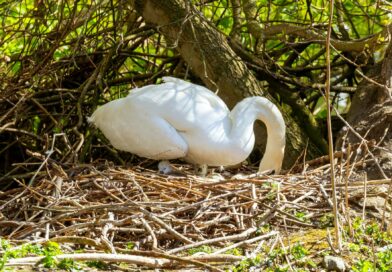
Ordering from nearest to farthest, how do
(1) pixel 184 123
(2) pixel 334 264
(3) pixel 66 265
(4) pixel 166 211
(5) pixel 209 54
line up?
(3) pixel 66 265, (2) pixel 334 264, (4) pixel 166 211, (1) pixel 184 123, (5) pixel 209 54

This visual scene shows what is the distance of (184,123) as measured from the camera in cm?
557

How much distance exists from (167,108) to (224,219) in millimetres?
1146

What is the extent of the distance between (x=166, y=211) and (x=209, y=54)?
5.52ft

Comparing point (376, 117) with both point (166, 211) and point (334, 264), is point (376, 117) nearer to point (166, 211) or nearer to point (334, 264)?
point (166, 211)

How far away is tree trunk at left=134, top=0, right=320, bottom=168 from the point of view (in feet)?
20.0

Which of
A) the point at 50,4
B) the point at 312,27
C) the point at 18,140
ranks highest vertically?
the point at 50,4

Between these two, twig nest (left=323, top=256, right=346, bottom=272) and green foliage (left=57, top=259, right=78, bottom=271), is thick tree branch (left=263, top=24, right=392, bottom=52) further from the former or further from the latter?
green foliage (left=57, top=259, right=78, bottom=271)

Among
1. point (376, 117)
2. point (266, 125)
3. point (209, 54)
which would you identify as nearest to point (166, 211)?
point (266, 125)

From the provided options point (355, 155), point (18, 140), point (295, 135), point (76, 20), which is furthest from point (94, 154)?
point (355, 155)

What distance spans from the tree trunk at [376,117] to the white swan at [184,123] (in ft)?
2.05

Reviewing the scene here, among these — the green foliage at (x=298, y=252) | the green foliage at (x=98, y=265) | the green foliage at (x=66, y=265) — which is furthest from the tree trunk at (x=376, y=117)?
the green foliage at (x=66, y=265)

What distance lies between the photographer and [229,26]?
7625 mm

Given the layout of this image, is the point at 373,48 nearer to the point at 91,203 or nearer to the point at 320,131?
the point at 320,131

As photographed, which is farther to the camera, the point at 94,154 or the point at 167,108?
the point at 94,154
